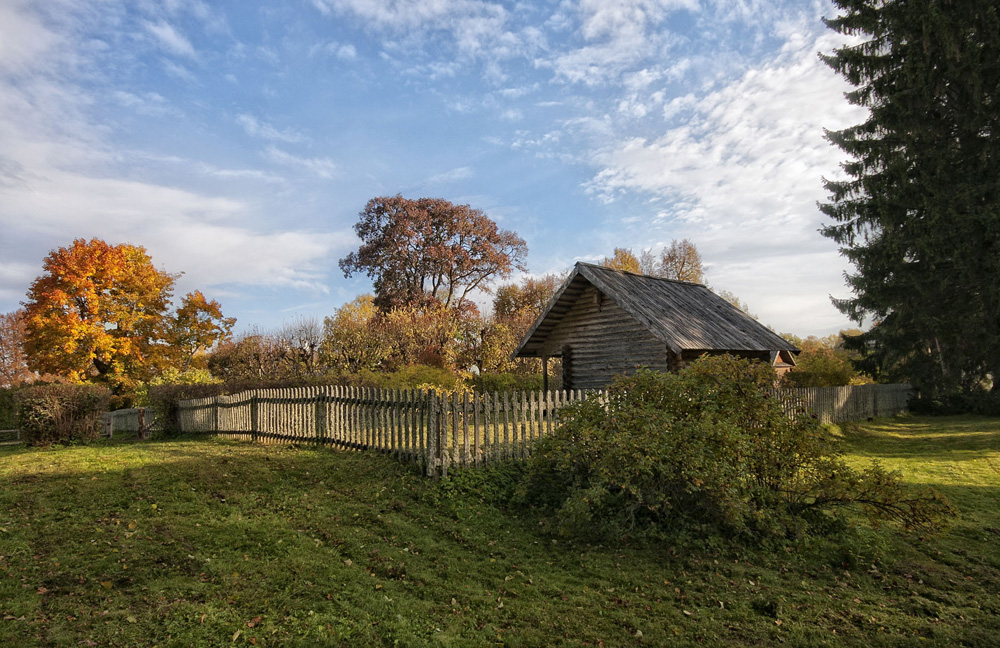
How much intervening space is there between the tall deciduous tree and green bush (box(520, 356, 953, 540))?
2241 cm

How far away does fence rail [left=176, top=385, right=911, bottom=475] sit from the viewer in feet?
33.1

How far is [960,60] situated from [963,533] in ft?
83.0

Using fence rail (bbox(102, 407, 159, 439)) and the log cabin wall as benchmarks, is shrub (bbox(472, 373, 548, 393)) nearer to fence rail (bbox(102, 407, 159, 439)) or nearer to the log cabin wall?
the log cabin wall

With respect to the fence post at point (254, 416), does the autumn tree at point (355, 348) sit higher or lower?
higher

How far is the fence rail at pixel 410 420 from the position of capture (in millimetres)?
10102

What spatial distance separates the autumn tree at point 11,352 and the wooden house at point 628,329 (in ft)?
147

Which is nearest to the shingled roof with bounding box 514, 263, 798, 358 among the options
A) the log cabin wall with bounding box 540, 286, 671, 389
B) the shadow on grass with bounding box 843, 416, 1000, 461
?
the log cabin wall with bounding box 540, 286, 671, 389

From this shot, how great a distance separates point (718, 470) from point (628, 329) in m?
11.2

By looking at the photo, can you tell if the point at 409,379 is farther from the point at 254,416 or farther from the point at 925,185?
the point at 925,185

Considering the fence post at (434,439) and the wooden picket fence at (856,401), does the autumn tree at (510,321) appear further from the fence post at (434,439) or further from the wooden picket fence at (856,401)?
the fence post at (434,439)

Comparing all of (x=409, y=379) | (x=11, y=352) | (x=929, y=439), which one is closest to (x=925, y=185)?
(x=929, y=439)

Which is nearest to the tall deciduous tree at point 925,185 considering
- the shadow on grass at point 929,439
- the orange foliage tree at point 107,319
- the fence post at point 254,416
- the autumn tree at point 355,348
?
the shadow on grass at point 929,439

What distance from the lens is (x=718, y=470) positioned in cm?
713

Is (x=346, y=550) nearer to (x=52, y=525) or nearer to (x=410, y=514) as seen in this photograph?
(x=410, y=514)
